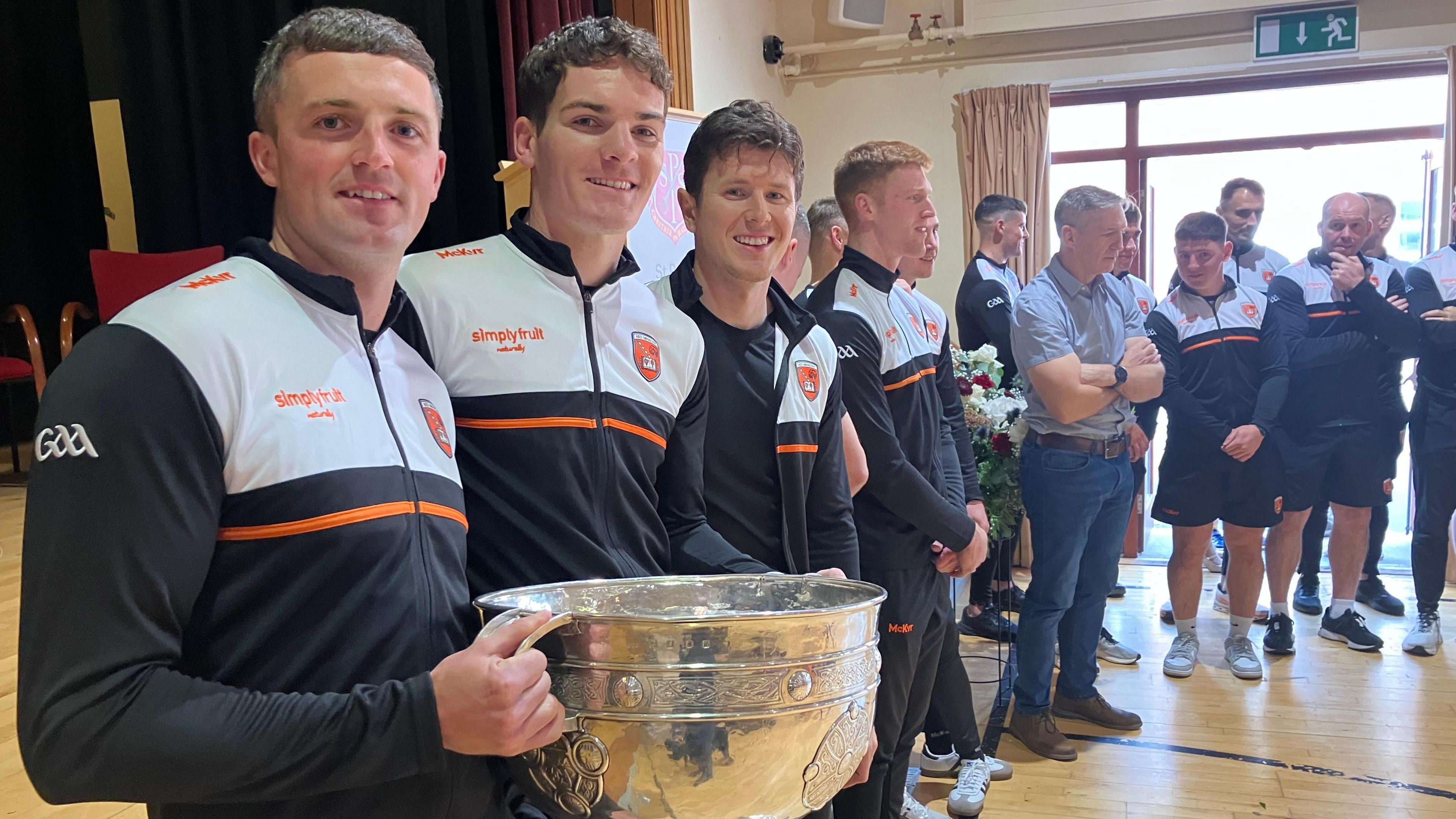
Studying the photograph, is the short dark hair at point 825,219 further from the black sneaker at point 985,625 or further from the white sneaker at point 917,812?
the black sneaker at point 985,625

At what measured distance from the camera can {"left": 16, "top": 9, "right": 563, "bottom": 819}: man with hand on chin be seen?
0.74 metres

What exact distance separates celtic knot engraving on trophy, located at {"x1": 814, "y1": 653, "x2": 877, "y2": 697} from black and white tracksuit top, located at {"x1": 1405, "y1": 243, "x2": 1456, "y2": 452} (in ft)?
14.6

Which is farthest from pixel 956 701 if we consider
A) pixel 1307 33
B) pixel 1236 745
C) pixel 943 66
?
pixel 1307 33

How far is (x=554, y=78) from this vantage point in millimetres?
1381

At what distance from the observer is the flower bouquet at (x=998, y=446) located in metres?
3.47

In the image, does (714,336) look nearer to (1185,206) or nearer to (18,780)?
(18,780)

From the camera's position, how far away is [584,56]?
1.36 m

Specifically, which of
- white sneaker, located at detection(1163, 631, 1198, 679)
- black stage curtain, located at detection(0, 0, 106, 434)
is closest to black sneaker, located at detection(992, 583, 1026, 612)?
white sneaker, located at detection(1163, 631, 1198, 679)

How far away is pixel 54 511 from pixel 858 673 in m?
0.66

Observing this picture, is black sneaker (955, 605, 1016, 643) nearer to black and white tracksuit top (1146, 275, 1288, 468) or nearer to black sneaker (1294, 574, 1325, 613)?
black and white tracksuit top (1146, 275, 1288, 468)

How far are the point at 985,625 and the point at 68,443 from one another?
4.26 meters

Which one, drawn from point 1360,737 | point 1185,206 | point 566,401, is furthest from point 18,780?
point 1185,206

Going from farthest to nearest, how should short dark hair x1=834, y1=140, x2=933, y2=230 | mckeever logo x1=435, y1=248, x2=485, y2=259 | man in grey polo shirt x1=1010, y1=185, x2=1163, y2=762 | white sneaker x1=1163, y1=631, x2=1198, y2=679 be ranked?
white sneaker x1=1163, y1=631, x2=1198, y2=679 < man in grey polo shirt x1=1010, y1=185, x2=1163, y2=762 < short dark hair x1=834, y1=140, x2=933, y2=230 < mckeever logo x1=435, y1=248, x2=485, y2=259

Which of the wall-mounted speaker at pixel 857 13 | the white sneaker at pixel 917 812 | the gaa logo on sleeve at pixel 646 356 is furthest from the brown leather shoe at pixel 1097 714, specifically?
the wall-mounted speaker at pixel 857 13
